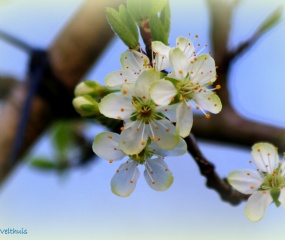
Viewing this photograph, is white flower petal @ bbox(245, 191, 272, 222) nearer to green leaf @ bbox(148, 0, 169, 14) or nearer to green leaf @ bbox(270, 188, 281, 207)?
green leaf @ bbox(270, 188, 281, 207)

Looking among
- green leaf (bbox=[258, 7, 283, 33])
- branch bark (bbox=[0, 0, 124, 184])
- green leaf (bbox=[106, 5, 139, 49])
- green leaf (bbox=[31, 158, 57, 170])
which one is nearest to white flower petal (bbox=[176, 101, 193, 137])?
green leaf (bbox=[106, 5, 139, 49])

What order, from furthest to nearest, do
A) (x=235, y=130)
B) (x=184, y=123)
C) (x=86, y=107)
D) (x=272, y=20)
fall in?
(x=235, y=130), (x=272, y=20), (x=86, y=107), (x=184, y=123)

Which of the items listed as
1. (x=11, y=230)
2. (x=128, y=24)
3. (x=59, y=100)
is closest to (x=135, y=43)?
(x=128, y=24)

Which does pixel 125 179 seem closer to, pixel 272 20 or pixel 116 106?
pixel 116 106

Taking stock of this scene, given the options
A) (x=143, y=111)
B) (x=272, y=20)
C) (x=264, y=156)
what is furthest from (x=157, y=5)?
(x=272, y=20)

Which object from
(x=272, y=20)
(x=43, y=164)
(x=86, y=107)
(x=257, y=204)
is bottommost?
(x=257, y=204)

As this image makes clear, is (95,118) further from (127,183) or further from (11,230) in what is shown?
(11,230)
